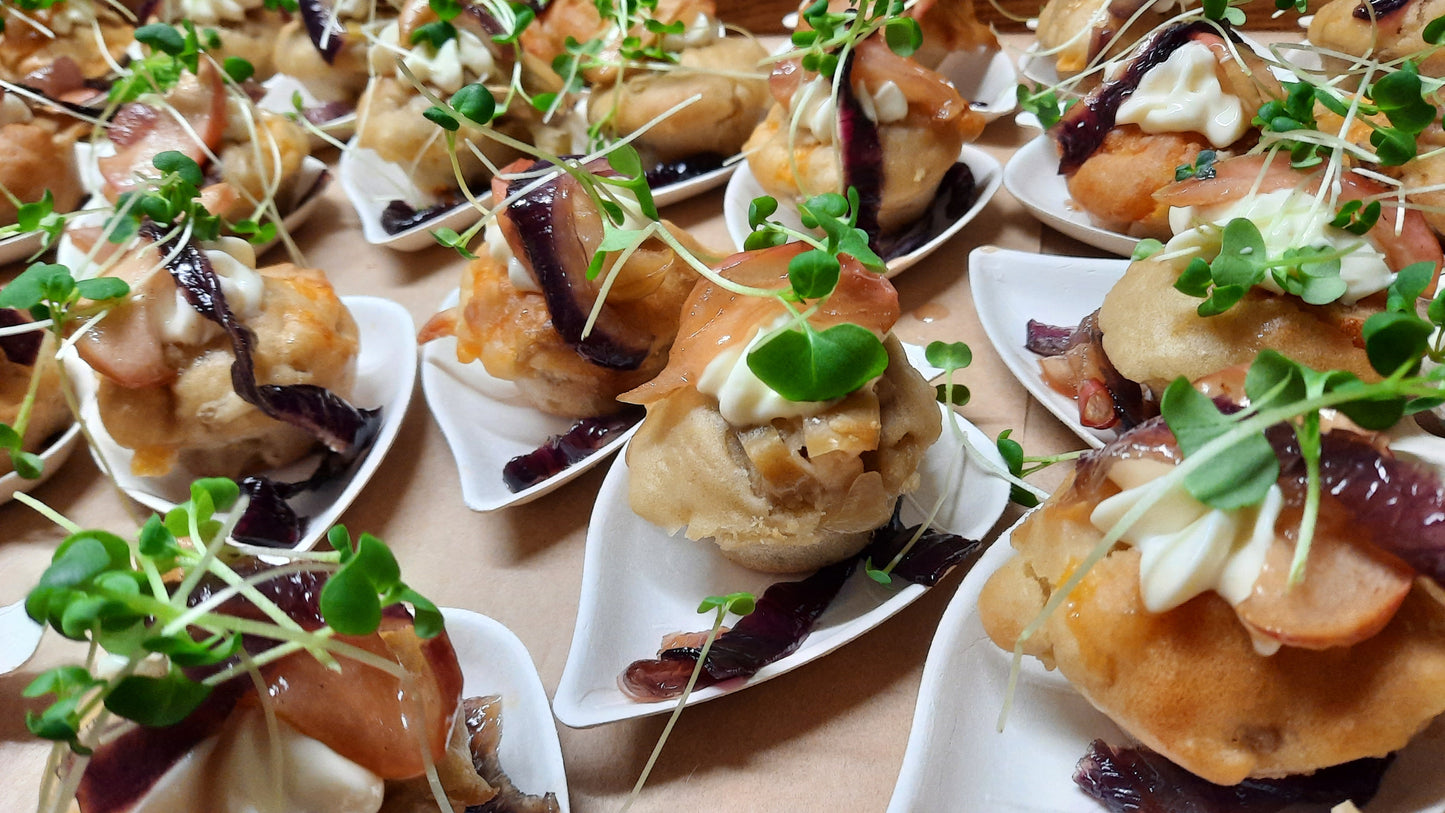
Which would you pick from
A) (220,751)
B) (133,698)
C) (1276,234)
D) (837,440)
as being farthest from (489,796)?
(1276,234)

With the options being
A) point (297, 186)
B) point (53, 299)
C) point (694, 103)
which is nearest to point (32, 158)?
point (297, 186)

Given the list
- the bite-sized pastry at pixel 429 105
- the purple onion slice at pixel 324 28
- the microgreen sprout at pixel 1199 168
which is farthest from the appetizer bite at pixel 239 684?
the purple onion slice at pixel 324 28

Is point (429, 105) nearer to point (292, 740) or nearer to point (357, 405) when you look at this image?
point (357, 405)

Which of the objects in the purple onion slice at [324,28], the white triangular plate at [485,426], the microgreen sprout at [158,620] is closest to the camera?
the microgreen sprout at [158,620]

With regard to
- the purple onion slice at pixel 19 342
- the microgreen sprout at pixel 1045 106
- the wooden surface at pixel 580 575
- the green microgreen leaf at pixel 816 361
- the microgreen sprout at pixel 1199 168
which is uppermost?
the green microgreen leaf at pixel 816 361

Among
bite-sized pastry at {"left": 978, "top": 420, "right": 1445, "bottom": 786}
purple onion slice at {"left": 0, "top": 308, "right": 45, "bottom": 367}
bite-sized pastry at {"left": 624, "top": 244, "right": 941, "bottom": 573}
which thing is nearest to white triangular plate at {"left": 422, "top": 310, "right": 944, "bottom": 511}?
bite-sized pastry at {"left": 624, "top": 244, "right": 941, "bottom": 573}

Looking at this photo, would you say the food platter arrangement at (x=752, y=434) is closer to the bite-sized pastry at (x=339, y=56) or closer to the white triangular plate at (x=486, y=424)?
the white triangular plate at (x=486, y=424)

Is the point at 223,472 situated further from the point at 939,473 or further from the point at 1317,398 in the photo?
the point at 1317,398
